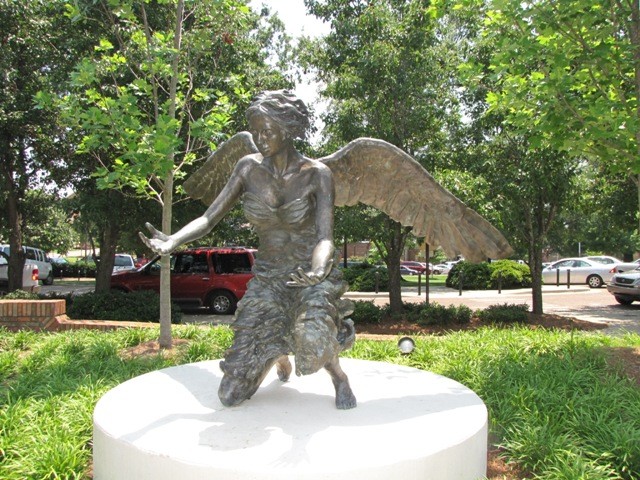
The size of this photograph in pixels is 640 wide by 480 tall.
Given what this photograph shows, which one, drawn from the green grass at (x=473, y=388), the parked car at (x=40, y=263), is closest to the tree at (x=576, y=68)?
the green grass at (x=473, y=388)

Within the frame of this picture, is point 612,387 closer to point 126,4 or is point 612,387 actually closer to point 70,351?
point 70,351

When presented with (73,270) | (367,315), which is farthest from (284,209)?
(73,270)

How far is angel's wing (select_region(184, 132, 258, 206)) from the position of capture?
14.1ft

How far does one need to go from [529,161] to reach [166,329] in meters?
7.23

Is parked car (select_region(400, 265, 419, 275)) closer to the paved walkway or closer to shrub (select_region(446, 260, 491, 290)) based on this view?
shrub (select_region(446, 260, 491, 290))

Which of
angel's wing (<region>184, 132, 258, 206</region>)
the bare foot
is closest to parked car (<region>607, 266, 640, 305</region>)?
the bare foot

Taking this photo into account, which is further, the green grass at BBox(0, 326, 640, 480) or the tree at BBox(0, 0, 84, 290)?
the tree at BBox(0, 0, 84, 290)

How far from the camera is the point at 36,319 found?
334 inches

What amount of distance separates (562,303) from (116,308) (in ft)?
44.1

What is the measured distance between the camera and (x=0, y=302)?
8.53 metres

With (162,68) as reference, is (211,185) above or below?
Answer: below

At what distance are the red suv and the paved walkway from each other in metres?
0.41

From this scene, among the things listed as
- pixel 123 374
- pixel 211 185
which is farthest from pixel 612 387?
pixel 123 374

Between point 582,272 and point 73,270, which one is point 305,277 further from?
point 73,270
